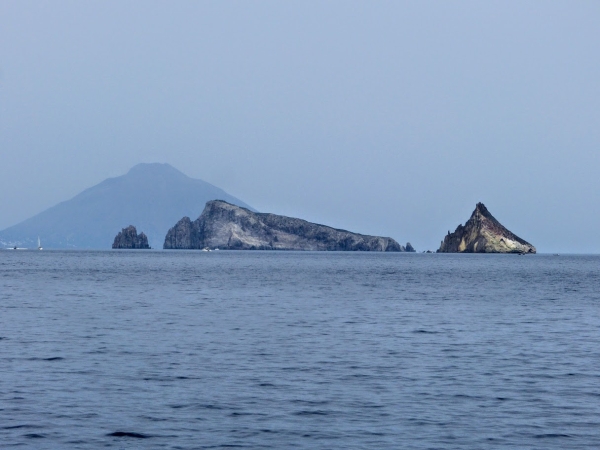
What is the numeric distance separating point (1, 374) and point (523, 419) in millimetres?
20180

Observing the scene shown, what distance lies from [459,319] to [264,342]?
2047cm

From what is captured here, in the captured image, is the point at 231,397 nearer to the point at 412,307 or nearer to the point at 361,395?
the point at 361,395

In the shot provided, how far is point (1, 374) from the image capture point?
3241 cm

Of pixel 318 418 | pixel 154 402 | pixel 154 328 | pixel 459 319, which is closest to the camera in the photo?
pixel 318 418

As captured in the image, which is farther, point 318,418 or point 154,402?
point 154,402

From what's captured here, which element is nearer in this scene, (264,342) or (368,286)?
(264,342)

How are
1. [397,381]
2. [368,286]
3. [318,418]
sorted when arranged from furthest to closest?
[368,286] → [397,381] → [318,418]

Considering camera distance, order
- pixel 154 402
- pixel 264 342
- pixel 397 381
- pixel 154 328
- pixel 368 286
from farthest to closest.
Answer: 1. pixel 368 286
2. pixel 154 328
3. pixel 264 342
4. pixel 397 381
5. pixel 154 402

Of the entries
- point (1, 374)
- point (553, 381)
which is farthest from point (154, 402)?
point (553, 381)

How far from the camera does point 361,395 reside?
29.0 metres

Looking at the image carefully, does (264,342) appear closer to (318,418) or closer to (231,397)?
(231,397)

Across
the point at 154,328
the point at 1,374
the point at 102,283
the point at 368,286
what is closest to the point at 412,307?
the point at 154,328

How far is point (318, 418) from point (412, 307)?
149 ft

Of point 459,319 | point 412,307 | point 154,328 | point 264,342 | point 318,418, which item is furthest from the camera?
point 412,307
